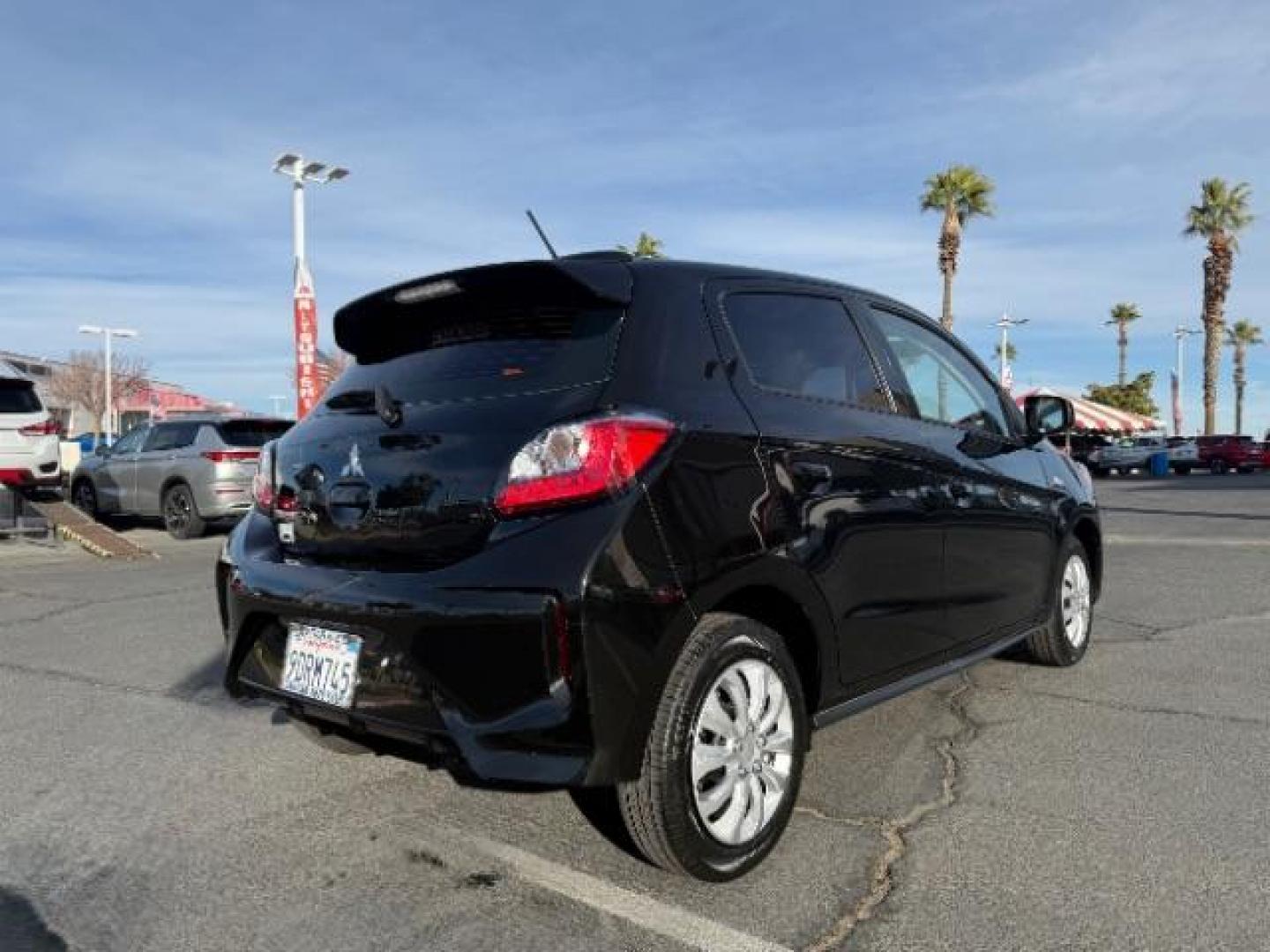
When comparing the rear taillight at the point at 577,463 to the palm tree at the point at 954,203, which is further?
the palm tree at the point at 954,203

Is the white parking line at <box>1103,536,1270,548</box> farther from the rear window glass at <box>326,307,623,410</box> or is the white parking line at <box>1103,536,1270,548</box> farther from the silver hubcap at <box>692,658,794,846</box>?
the rear window glass at <box>326,307,623,410</box>

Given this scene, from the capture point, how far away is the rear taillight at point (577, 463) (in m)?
2.63

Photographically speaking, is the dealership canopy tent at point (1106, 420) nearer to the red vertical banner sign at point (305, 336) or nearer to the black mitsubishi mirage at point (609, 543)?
the red vertical banner sign at point (305, 336)

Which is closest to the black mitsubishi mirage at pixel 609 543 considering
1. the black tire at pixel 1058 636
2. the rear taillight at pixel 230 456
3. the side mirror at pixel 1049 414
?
the black tire at pixel 1058 636

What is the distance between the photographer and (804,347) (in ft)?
11.4

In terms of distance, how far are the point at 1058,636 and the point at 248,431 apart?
428 inches

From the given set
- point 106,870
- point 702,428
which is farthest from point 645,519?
point 106,870

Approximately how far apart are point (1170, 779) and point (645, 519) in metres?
2.32

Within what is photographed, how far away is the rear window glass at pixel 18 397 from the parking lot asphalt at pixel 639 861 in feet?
27.0

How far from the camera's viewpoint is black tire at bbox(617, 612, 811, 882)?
105 inches

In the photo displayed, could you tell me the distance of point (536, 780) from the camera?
99.5 inches

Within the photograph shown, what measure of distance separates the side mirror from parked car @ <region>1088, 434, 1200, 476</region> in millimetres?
37415

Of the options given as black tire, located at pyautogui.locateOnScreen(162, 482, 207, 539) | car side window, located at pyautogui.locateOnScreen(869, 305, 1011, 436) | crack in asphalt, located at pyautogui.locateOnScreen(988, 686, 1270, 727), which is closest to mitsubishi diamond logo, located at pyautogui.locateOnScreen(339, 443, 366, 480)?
car side window, located at pyautogui.locateOnScreen(869, 305, 1011, 436)

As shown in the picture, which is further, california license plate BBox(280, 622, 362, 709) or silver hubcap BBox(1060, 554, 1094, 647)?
silver hubcap BBox(1060, 554, 1094, 647)
